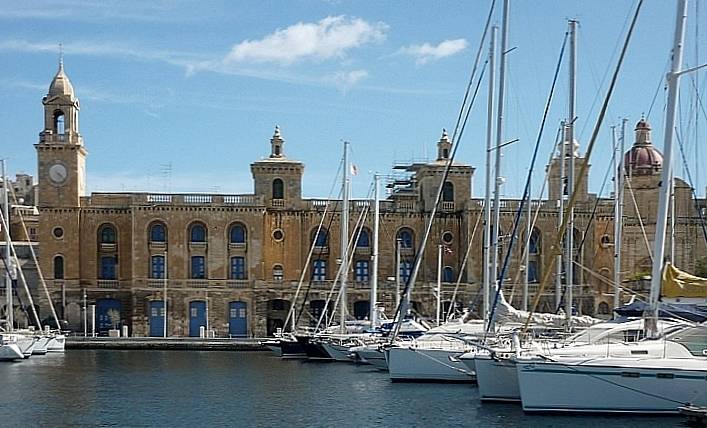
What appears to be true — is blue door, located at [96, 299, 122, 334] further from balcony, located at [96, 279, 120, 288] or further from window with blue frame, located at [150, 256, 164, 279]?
window with blue frame, located at [150, 256, 164, 279]

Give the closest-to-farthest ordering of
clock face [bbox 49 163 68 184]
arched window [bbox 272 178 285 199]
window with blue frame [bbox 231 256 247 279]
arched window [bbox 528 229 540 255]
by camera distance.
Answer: clock face [bbox 49 163 68 184], window with blue frame [bbox 231 256 247 279], arched window [bbox 528 229 540 255], arched window [bbox 272 178 285 199]

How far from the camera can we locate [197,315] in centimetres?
7162

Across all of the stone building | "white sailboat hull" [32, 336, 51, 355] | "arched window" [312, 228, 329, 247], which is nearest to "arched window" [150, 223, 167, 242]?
the stone building

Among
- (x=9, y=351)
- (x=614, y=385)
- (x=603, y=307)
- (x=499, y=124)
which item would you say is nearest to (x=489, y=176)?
(x=499, y=124)

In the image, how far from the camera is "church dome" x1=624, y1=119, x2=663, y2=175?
80.4 metres

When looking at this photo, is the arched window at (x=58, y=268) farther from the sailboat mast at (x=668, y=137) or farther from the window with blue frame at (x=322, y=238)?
the sailboat mast at (x=668, y=137)

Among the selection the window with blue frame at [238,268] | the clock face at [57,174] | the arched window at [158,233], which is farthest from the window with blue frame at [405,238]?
the clock face at [57,174]

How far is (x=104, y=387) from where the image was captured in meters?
42.1

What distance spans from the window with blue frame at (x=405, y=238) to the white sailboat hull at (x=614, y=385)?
148ft

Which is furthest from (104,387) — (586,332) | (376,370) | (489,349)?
(586,332)

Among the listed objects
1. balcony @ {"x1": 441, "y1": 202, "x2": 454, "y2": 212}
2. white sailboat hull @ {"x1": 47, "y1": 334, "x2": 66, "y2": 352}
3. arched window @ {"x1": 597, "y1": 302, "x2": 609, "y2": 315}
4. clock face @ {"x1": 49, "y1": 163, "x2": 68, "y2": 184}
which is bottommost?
white sailboat hull @ {"x1": 47, "y1": 334, "x2": 66, "y2": 352}

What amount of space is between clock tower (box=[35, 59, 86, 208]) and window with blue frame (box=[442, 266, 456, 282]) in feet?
77.3

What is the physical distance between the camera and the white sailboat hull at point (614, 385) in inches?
1113

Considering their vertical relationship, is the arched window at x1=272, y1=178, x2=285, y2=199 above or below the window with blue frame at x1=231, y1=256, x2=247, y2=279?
above
